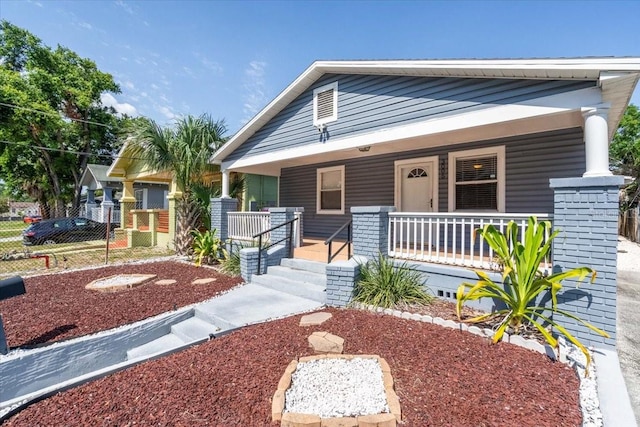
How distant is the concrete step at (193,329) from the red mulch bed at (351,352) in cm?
73

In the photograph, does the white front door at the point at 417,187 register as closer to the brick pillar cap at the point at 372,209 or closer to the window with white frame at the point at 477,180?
the window with white frame at the point at 477,180

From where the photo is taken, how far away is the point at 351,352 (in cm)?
329

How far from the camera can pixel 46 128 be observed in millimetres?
18969

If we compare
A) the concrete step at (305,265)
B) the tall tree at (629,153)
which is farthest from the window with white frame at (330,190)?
the tall tree at (629,153)

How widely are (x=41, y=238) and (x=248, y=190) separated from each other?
944 centimetres

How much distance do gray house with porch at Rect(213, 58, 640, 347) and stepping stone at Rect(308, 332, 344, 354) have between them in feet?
4.54

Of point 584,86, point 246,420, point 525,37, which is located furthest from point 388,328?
point 525,37

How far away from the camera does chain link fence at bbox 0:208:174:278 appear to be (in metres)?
8.75

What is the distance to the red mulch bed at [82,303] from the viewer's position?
4176 mm

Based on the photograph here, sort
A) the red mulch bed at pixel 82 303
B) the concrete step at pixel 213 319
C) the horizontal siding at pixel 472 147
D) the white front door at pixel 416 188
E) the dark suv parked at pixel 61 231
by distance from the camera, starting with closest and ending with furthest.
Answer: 1. the red mulch bed at pixel 82 303
2. the concrete step at pixel 213 319
3. the horizontal siding at pixel 472 147
4. the white front door at pixel 416 188
5. the dark suv parked at pixel 61 231

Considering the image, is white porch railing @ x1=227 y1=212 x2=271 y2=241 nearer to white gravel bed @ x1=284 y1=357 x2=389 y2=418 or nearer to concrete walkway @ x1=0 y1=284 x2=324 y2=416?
concrete walkway @ x1=0 y1=284 x2=324 y2=416

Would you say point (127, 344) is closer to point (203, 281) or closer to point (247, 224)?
point (203, 281)

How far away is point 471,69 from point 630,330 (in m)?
4.75

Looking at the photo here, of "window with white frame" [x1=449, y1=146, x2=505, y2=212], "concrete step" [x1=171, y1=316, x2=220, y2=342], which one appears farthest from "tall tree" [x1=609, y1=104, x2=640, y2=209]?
→ "concrete step" [x1=171, y1=316, x2=220, y2=342]
